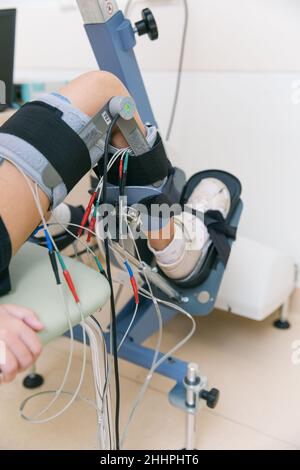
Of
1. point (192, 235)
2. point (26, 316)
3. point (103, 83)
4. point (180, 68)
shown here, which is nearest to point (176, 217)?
point (192, 235)

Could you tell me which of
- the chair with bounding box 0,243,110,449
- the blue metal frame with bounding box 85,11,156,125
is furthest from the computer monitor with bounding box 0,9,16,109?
the chair with bounding box 0,243,110,449

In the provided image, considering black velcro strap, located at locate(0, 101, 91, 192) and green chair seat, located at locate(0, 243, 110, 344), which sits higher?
black velcro strap, located at locate(0, 101, 91, 192)

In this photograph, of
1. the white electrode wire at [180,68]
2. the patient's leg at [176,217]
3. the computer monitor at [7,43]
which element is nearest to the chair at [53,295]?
the patient's leg at [176,217]

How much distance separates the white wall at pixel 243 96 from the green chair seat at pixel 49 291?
1005 millimetres

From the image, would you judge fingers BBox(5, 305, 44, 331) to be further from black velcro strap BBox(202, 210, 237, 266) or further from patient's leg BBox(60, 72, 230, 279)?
black velcro strap BBox(202, 210, 237, 266)

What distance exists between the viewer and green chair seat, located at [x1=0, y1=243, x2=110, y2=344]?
0.67 metres

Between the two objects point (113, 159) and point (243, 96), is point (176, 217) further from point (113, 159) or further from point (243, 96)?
point (243, 96)

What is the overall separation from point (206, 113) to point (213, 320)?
0.84 m

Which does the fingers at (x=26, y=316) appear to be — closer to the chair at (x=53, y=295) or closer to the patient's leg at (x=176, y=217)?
the chair at (x=53, y=295)

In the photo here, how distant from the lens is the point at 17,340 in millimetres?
593

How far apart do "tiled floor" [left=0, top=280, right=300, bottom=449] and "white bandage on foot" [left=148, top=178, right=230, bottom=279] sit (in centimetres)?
24

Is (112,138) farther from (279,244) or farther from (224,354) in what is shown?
(279,244)

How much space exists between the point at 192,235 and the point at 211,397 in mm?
397
